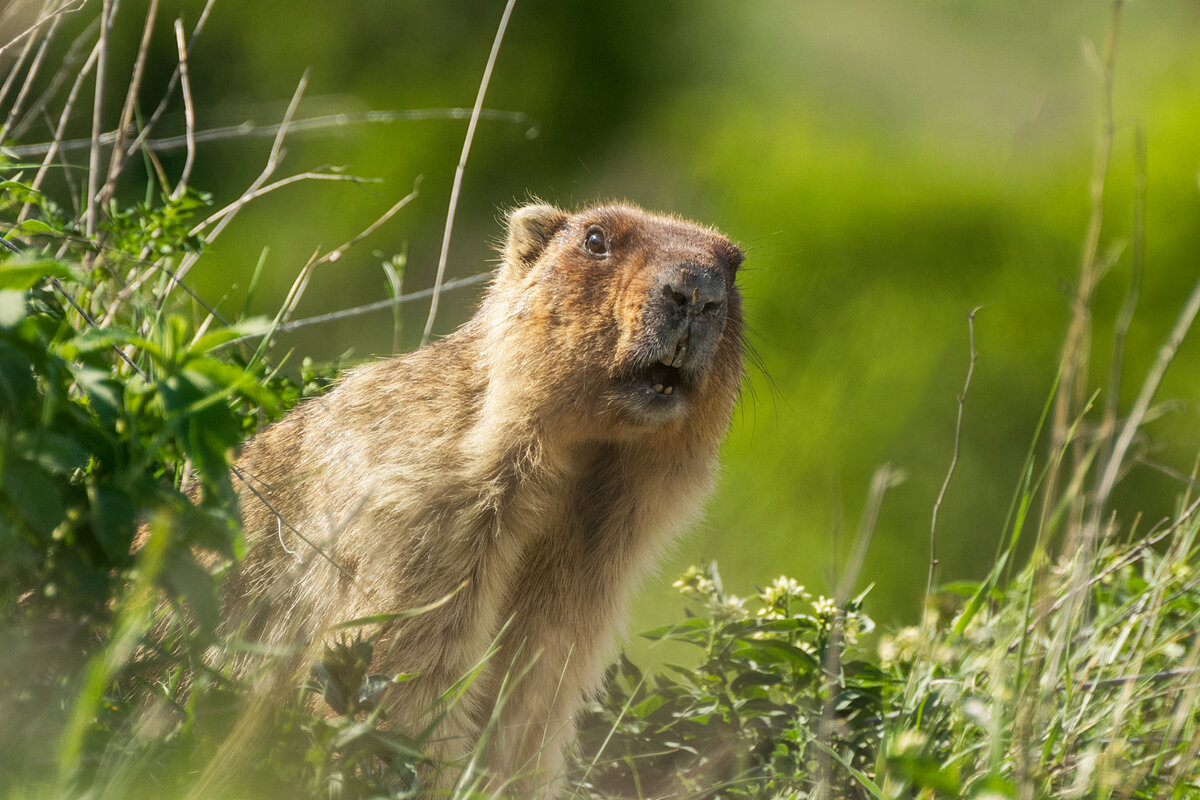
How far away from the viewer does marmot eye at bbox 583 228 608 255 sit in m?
3.61

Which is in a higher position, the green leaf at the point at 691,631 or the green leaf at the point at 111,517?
the green leaf at the point at 111,517

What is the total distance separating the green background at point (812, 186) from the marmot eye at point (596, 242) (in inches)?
62.6

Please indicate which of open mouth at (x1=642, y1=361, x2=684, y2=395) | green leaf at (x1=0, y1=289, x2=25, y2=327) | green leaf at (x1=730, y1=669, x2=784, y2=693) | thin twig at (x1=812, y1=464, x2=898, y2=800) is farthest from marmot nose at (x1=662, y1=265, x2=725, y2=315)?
green leaf at (x1=0, y1=289, x2=25, y2=327)

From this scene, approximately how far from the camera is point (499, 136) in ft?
21.4

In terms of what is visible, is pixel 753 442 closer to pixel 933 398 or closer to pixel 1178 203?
pixel 933 398

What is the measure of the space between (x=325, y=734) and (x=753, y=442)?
3797 mm

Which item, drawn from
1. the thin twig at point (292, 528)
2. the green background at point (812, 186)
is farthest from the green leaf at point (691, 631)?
the green background at point (812, 186)

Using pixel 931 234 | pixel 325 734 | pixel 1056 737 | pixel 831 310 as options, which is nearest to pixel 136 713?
pixel 325 734

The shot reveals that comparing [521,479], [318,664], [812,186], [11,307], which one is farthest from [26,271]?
[812,186]

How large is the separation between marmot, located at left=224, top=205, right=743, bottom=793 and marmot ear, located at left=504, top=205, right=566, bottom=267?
5.1 inches

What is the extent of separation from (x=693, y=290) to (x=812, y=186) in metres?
3.17

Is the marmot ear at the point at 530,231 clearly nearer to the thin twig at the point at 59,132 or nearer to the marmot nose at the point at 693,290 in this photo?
the marmot nose at the point at 693,290

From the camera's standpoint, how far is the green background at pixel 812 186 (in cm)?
564

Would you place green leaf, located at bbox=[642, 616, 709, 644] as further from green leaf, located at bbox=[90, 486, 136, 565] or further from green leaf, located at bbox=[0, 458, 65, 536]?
green leaf, located at bbox=[0, 458, 65, 536]
